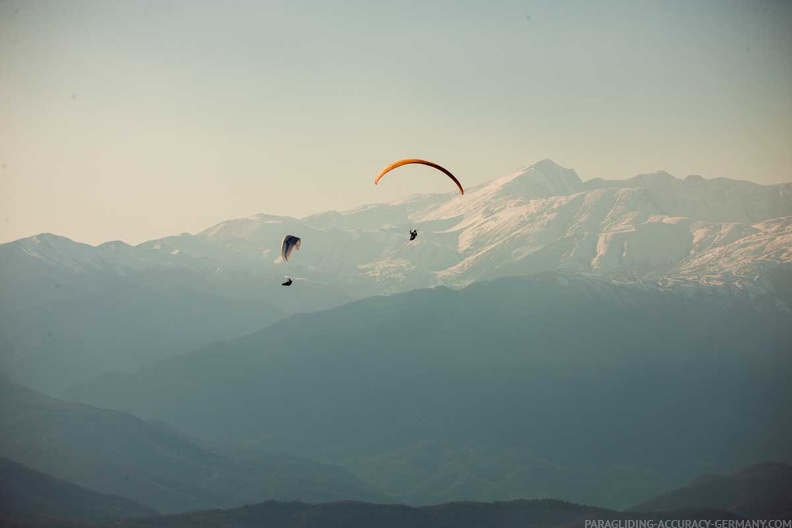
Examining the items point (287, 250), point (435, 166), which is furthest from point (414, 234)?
point (287, 250)

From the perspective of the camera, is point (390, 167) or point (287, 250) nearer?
point (390, 167)

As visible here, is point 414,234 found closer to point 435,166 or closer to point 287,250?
point 435,166

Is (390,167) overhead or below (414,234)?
overhead

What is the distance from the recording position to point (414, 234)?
11831cm

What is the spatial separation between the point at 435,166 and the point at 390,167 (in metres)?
5.54

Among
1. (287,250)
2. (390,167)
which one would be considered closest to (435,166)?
(390,167)

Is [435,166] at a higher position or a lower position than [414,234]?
higher

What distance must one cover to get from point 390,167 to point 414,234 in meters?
11.2

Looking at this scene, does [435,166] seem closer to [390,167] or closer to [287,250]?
[390,167]

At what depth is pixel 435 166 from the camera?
123938 millimetres

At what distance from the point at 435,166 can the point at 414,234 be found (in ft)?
33.7

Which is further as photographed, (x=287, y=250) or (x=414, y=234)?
(x=287, y=250)
